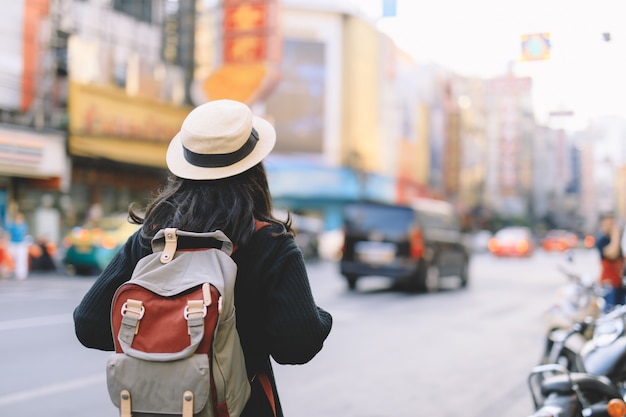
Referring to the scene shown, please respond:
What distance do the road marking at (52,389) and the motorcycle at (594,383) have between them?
378 cm

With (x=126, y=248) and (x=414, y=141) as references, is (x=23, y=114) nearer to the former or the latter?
(x=126, y=248)

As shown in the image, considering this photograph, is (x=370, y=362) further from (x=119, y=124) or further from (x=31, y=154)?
(x=119, y=124)

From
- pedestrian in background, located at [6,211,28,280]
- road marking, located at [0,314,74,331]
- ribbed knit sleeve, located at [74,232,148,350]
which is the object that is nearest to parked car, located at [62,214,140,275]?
pedestrian in background, located at [6,211,28,280]

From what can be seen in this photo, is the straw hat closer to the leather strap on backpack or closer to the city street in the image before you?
the leather strap on backpack

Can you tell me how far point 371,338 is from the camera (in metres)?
9.38

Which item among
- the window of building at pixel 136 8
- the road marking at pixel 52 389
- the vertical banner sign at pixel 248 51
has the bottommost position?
the road marking at pixel 52 389

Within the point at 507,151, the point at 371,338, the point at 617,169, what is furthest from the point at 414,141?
the point at 617,169

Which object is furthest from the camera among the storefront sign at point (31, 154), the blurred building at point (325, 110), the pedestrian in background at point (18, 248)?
the blurred building at point (325, 110)

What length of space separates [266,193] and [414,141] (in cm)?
5369

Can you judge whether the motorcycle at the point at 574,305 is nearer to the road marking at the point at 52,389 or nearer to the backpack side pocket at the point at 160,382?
the road marking at the point at 52,389

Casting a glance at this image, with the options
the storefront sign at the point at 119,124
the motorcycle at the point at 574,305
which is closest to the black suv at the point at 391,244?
the motorcycle at the point at 574,305

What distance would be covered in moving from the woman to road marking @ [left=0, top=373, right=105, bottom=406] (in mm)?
3881

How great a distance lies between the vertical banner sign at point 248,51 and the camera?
29266 mm

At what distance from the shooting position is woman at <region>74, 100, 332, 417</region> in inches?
82.0
